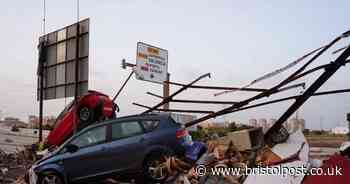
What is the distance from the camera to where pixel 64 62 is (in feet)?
46.9

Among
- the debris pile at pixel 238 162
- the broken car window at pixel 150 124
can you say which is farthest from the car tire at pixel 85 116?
the debris pile at pixel 238 162

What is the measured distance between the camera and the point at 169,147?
29.2 feet

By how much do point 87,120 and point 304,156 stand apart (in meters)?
7.40

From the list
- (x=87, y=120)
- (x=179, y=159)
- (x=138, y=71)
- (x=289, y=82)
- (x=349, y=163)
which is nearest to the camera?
(x=349, y=163)

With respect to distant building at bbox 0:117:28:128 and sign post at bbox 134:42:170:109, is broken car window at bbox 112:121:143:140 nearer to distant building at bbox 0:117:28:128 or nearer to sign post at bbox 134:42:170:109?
sign post at bbox 134:42:170:109

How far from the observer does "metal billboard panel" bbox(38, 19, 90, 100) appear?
1302 cm

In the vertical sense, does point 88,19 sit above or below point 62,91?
above

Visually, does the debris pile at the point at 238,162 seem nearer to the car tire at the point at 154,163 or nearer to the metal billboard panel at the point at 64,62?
the car tire at the point at 154,163

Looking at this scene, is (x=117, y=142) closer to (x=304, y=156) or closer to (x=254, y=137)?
(x=254, y=137)

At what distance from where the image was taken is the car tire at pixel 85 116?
1243 cm

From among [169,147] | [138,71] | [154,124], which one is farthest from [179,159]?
[138,71]

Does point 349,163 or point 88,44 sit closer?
point 349,163

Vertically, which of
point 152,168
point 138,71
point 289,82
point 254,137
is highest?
point 138,71

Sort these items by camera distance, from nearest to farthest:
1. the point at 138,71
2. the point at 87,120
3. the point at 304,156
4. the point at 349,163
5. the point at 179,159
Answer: the point at 349,163 → the point at 304,156 → the point at 179,159 → the point at 87,120 → the point at 138,71
